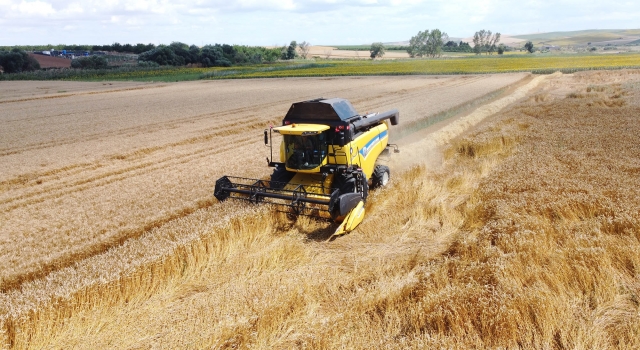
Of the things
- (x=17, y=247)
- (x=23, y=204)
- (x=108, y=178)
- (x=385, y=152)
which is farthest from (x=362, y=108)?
(x=17, y=247)

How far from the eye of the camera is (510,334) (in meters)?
5.02

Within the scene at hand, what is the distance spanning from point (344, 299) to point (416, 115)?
18361 millimetres

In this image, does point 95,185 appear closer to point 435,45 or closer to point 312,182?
point 312,182

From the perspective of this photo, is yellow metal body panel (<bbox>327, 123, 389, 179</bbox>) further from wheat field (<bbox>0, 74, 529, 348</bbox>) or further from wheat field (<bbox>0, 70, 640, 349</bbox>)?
wheat field (<bbox>0, 74, 529, 348</bbox>)

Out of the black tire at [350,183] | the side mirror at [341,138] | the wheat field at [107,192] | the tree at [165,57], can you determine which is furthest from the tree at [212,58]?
the black tire at [350,183]

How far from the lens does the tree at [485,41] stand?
13200cm

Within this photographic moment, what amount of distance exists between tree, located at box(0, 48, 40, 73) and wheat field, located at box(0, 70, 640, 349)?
70.8 metres

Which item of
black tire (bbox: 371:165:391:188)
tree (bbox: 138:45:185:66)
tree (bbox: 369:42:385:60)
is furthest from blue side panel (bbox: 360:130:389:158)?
tree (bbox: 369:42:385:60)

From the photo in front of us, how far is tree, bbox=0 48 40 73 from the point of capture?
231 ft

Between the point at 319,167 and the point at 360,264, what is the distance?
3114 millimetres

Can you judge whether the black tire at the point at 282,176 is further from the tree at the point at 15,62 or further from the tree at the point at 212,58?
the tree at the point at 212,58

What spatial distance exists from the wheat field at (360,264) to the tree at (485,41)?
12988cm

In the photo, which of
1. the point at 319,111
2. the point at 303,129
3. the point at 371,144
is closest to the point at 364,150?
the point at 371,144

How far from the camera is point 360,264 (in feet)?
24.6
